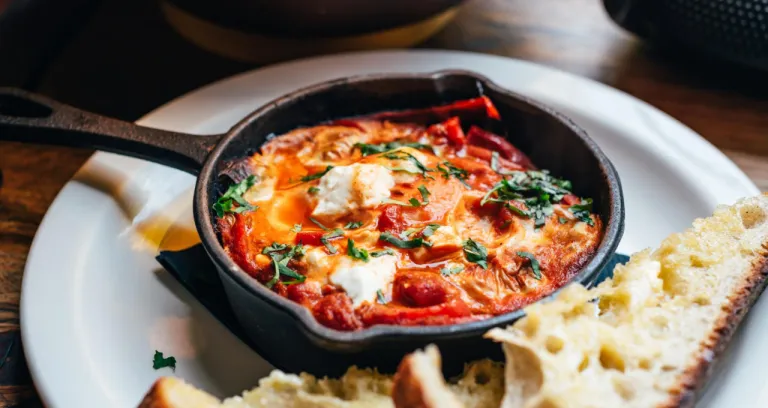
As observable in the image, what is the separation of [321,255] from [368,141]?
2.33 feet

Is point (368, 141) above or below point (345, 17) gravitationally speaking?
below

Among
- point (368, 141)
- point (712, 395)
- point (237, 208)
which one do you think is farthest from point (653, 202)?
point (237, 208)

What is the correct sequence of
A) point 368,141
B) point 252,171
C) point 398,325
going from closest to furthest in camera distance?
point 398,325
point 252,171
point 368,141

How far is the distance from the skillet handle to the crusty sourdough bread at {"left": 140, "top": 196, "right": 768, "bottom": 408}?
0.99 m

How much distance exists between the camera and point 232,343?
2377 mm

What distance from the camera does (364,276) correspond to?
6.91ft

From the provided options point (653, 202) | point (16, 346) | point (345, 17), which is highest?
point (345, 17)

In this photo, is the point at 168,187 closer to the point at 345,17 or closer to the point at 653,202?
the point at 345,17

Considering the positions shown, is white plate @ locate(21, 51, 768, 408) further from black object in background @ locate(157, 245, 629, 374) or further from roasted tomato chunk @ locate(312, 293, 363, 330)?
roasted tomato chunk @ locate(312, 293, 363, 330)

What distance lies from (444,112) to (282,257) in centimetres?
100

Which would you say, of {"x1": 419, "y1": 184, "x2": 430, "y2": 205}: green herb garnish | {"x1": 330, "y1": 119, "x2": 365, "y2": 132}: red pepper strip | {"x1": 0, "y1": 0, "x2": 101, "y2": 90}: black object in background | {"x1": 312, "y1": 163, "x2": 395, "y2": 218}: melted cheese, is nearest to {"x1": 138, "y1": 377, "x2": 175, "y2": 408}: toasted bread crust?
{"x1": 312, "y1": 163, "x2": 395, "y2": 218}: melted cheese

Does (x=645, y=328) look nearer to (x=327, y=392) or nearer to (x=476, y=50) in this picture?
(x=327, y=392)

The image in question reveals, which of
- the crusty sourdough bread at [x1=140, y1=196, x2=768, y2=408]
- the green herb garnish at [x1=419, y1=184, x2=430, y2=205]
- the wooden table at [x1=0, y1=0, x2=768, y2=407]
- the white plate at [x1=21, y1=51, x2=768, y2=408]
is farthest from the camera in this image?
the wooden table at [x1=0, y1=0, x2=768, y2=407]

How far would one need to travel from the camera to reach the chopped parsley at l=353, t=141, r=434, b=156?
269 centimetres
